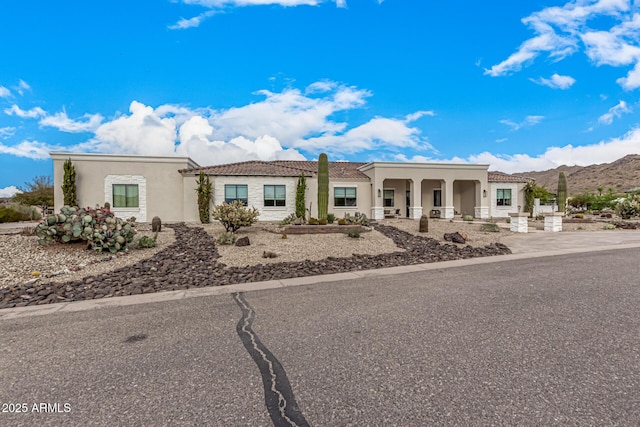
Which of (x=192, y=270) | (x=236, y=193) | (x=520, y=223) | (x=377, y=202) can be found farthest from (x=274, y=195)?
(x=192, y=270)

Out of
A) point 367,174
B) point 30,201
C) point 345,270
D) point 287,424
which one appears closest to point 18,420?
point 287,424

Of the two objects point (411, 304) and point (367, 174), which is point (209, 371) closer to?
point (411, 304)

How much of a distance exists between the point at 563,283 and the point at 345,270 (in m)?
4.84

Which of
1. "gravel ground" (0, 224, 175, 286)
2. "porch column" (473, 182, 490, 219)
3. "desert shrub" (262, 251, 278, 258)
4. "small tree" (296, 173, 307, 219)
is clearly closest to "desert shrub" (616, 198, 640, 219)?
"porch column" (473, 182, 490, 219)

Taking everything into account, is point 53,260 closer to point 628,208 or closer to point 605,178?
point 628,208

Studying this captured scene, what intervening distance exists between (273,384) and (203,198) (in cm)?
1982

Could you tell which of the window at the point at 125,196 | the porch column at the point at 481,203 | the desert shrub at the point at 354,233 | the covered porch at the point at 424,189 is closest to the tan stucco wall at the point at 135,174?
the window at the point at 125,196

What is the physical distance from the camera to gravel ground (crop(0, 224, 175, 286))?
826 centimetres

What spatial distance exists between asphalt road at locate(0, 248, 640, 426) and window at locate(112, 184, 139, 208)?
1858 cm

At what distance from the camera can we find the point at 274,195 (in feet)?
77.7

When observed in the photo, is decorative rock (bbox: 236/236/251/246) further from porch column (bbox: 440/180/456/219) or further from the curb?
porch column (bbox: 440/180/456/219)

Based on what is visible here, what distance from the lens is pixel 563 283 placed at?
23.6ft

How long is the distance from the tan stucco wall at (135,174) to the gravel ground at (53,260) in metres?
10.8

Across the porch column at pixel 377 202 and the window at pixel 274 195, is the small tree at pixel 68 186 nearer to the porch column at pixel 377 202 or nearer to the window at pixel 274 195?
the window at pixel 274 195
